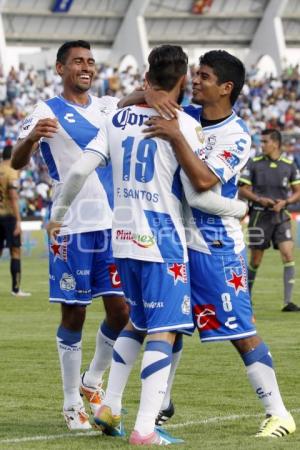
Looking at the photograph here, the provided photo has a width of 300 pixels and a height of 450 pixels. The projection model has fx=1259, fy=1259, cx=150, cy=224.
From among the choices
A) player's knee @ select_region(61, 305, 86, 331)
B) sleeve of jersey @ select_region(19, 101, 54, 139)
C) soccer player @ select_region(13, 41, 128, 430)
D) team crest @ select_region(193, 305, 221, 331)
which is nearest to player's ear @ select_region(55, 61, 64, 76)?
soccer player @ select_region(13, 41, 128, 430)

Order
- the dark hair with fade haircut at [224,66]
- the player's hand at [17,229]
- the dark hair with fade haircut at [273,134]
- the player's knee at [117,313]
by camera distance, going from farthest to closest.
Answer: the player's hand at [17,229] → the dark hair with fade haircut at [273,134] → the player's knee at [117,313] → the dark hair with fade haircut at [224,66]

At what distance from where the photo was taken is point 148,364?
718cm

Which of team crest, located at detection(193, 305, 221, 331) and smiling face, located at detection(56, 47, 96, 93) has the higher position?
smiling face, located at detection(56, 47, 96, 93)

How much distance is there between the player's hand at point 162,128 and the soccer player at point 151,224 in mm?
72

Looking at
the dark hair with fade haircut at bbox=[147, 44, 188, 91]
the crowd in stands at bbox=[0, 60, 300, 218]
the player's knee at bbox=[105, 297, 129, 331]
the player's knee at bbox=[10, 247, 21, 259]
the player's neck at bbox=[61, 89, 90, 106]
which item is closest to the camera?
the dark hair with fade haircut at bbox=[147, 44, 188, 91]

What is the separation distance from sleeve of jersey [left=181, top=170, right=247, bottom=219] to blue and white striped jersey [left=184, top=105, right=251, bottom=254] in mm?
89

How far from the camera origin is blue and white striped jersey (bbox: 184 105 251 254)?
7352 mm

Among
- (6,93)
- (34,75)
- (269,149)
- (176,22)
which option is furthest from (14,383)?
(176,22)

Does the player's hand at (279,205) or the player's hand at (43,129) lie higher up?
the player's hand at (43,129)

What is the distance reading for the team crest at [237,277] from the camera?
7418 millimetres

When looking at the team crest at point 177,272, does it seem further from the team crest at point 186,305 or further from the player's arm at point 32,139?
the player's arm at point 32,139

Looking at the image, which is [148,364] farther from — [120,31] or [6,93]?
[120,31]

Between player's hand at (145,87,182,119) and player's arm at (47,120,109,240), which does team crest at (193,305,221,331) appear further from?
player's hand at (145,87,182,119)

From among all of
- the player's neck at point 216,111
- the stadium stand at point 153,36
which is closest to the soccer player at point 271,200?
the player's neck at point 216,111
